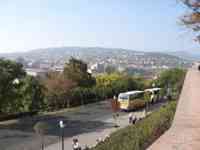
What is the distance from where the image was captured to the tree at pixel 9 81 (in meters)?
31.0

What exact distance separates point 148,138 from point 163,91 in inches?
1784

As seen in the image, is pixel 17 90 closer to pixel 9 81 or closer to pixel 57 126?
pixel 9 81

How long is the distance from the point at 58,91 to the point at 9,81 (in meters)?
13.1

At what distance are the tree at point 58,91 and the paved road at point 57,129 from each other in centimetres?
691

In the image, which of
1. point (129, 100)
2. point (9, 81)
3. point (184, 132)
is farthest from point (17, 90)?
point (184, 132)

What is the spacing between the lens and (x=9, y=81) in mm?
31656

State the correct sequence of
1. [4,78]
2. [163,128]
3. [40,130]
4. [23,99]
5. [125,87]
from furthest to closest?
[125,87], [23,99], [4,78], [40,130], [163,128]

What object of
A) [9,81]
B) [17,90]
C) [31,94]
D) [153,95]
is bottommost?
[153,95]

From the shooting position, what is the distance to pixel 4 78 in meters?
30.8

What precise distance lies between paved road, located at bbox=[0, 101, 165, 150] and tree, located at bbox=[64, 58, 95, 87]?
1402 centimetres

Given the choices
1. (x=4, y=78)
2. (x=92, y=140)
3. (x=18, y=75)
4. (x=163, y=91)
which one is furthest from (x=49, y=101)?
→ (x=92, y=140)

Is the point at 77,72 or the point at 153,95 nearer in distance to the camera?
the point at 153,95

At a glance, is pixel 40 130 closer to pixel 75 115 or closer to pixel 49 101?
pixel 75 115

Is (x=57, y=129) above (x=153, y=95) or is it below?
above
